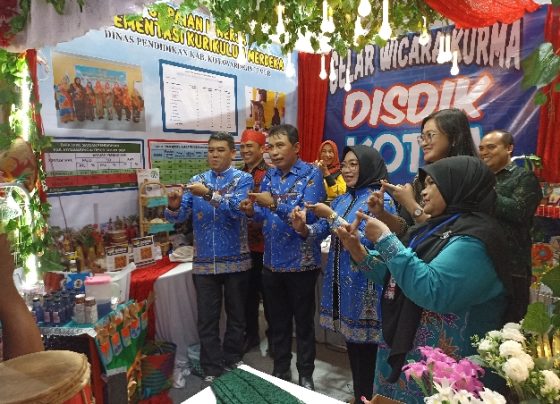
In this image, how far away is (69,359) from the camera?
4.11 feet

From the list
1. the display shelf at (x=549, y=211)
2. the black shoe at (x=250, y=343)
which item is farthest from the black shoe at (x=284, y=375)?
the display shelf at (x=549, y=211)

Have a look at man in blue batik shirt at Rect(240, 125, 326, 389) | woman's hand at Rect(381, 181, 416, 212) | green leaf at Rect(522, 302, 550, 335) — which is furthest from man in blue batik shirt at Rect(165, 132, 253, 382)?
green leaf at Rect(522, 302, 550, 335)

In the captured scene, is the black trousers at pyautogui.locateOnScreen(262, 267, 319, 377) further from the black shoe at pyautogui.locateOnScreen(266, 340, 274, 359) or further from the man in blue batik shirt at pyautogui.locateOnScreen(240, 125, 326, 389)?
the black shoe at pyautogui.locateOnScreen(266, 340, 274, 359)

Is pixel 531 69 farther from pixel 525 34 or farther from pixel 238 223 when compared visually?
pixel 525 34

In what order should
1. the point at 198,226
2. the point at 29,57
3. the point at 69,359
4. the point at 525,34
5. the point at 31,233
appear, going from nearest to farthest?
the point at 69,359
the point at 31,233
the point at 29,57
the point at 198,226
the point at 525,34

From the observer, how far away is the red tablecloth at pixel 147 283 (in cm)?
285

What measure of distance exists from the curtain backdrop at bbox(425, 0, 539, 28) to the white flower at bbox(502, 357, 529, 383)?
263cm

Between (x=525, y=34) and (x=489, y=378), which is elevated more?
(x=525, y=34)

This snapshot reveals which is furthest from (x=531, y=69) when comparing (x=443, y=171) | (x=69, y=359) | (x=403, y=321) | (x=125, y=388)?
(x=125, y=388)

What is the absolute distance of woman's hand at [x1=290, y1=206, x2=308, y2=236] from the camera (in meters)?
2.44

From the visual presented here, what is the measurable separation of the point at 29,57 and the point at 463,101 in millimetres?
3763

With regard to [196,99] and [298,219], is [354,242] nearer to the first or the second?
[298,219]

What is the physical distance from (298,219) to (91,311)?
4.03 feet

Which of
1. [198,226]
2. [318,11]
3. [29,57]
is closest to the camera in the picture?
[29,57]
